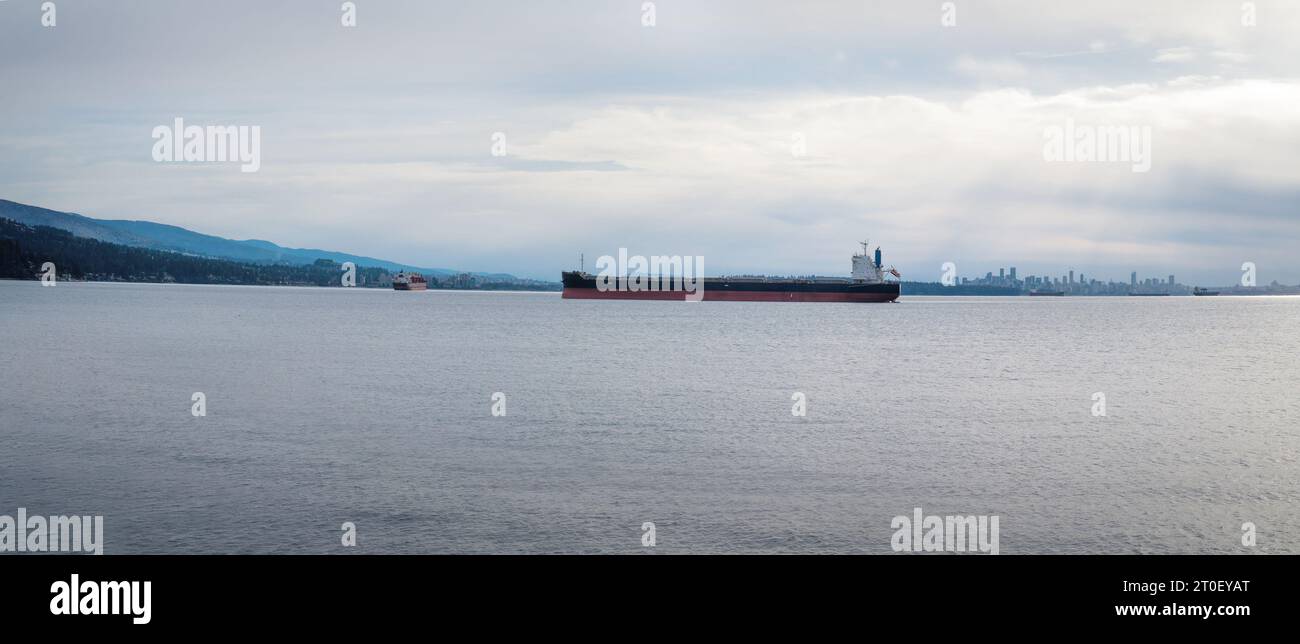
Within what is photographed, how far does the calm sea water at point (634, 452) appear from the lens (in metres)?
15.8

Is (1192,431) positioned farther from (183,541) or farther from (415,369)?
(415,369)

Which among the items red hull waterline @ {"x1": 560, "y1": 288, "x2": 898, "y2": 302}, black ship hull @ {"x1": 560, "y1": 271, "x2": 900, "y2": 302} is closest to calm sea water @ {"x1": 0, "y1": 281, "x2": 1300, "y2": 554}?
black ship hull @ {"x1": 560, "y1": 271, "x2": 900, "y2": 302}

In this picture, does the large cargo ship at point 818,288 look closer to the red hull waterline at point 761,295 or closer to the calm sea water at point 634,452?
the red hull waterline at point 761,295

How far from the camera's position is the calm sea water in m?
15.8

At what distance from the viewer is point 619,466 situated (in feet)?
68.8

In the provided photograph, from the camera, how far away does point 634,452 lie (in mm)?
22859
